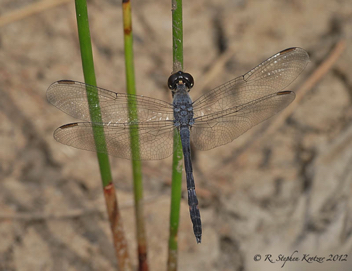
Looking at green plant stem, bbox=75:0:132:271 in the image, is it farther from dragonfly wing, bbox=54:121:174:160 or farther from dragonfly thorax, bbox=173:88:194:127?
dragonfly thorax, bbox=173:88:194:127

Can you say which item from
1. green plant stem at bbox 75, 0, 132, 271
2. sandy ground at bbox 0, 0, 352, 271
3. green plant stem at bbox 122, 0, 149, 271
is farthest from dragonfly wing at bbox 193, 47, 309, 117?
sandy ground at bbox 0, 0, 352, 271

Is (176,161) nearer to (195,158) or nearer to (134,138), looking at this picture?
(134,138)

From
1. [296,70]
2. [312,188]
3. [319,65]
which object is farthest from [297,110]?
[296,70]

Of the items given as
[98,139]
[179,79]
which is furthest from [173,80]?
[98,139]

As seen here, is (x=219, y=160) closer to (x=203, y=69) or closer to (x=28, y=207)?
(x=203, y=69)

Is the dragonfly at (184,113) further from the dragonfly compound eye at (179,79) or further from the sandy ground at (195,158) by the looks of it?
the sandy ground at (195,158)

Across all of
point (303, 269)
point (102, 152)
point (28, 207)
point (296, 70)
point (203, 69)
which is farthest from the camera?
point (203, 69)

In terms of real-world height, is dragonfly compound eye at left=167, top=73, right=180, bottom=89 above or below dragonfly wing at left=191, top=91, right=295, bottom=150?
above
